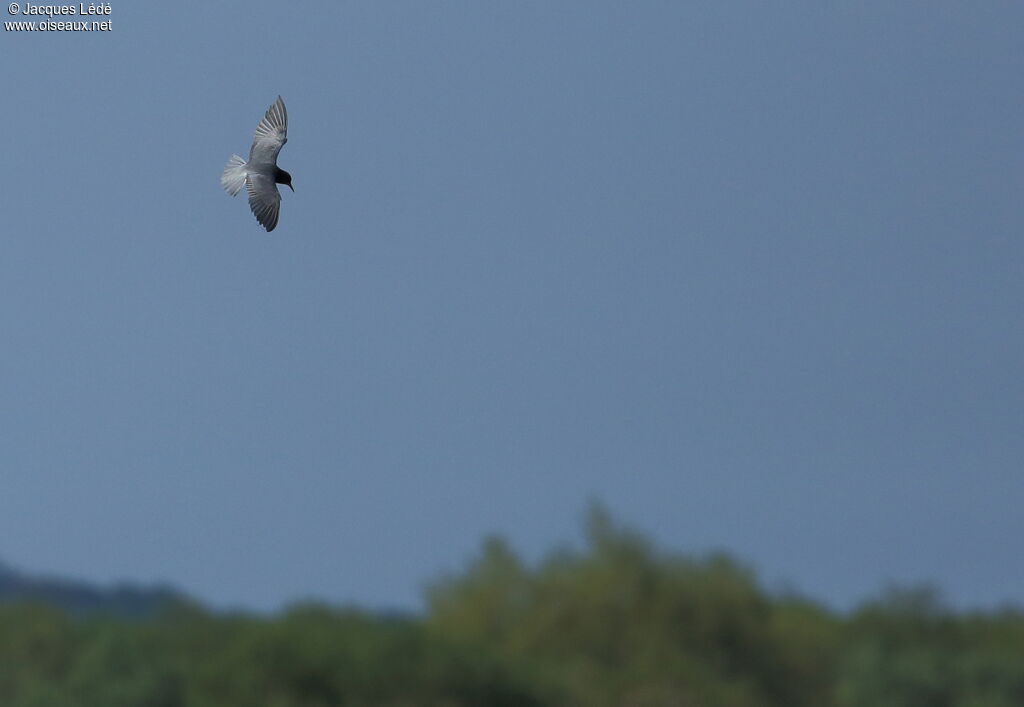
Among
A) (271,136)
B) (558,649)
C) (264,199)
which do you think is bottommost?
(558,649)

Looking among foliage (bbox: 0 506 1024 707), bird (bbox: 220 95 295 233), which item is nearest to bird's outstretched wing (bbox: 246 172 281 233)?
bird (bbox: 220 95 295 233)

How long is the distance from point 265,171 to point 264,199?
34 centimetres

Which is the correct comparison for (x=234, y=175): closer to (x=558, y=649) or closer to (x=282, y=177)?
(x=282, y=177)

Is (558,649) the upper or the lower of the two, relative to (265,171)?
lower

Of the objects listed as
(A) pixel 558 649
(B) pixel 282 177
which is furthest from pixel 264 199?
(A) pixel 558 649

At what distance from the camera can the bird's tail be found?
1781 cm

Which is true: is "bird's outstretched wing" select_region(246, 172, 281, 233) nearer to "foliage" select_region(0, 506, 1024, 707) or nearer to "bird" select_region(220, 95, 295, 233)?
"bird" select_region(220, 95, 295, 233)

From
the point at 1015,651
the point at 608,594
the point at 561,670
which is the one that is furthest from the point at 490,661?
the point at 1015,651

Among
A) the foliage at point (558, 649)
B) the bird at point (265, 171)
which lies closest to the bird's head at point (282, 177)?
the bird at point (265, 171)

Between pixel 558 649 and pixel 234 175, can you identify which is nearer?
pixel 234 175

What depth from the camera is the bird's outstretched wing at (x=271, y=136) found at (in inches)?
706

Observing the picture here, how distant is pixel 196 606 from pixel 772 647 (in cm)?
791

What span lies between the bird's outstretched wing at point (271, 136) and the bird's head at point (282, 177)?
0.14 metres

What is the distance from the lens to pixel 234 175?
1797 centimetres
